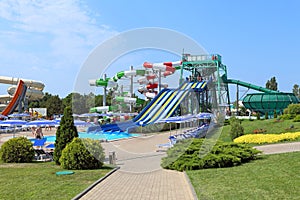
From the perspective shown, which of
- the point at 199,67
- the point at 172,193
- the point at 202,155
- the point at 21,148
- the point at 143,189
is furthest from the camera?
the point at 199,67

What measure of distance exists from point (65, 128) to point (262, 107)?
107 feet

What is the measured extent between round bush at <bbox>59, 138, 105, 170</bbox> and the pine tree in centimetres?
73

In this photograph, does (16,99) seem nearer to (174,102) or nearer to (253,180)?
(174,102)

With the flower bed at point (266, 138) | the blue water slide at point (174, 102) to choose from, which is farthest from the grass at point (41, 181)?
the blue water slide at point (174, 102)

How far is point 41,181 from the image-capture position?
8.81m

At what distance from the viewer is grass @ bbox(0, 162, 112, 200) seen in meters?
7.37

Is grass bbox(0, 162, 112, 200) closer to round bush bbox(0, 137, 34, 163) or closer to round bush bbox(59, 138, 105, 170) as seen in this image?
round bush bbox(59, 138, 105, 170)

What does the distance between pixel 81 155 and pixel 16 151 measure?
334cm

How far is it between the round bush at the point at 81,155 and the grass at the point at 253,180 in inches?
127

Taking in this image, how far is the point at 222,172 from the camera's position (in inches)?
367

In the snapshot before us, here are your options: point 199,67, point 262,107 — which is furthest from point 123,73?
point 262,107

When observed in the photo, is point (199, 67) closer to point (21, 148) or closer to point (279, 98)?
point (279, 98)

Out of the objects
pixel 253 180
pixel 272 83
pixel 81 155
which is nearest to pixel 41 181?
pixel 81 155

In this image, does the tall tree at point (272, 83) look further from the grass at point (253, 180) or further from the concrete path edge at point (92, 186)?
the concrete path edge at point (92, 186)
